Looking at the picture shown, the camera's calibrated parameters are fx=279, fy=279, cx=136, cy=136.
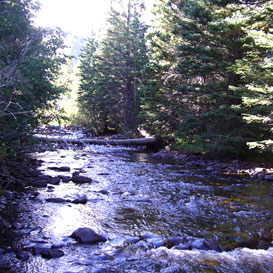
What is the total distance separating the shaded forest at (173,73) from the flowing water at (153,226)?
233 cm

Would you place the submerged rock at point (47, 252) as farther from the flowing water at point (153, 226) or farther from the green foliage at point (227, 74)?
the green foliage at point (227, 74)

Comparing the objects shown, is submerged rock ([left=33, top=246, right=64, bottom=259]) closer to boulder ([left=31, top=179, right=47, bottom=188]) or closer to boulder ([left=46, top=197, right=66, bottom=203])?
boulder ([left=46, top=197, right=66, bottom=203])

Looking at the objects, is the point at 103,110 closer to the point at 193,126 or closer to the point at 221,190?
the point at 193,126

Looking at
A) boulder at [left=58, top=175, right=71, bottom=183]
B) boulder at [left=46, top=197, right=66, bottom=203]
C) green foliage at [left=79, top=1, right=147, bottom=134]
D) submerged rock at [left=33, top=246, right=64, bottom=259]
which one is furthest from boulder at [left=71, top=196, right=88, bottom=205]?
green foliage at [left=79, top=1, right=147, bottom=134]

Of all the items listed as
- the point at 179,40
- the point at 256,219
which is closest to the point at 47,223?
the point at 256,219

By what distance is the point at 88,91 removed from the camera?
3319 cm

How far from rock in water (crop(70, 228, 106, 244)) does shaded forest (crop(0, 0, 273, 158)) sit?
100 inches

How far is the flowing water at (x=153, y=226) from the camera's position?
455cm

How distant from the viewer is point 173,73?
821 inches

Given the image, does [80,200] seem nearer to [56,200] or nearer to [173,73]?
[56,200]

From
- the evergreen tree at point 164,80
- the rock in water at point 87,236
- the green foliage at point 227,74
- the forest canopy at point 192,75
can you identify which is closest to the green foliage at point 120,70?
the forest canopy at point 192,75

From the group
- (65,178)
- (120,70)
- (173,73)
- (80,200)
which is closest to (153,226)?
(80,200)

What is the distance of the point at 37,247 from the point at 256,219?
4.95 meters

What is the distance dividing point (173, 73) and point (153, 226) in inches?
644
